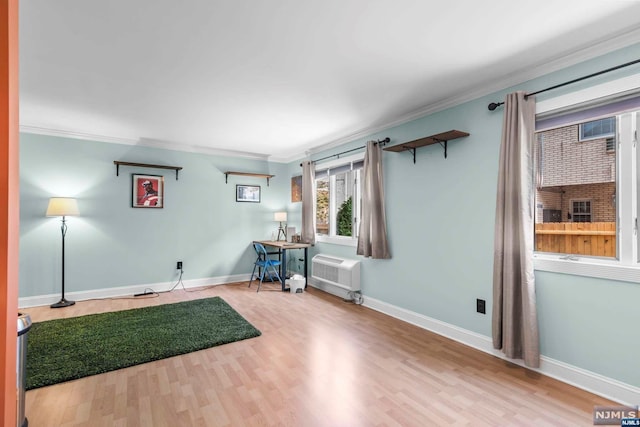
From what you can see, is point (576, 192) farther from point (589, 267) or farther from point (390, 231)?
point (390, 231)

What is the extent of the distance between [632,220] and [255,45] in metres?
2.86

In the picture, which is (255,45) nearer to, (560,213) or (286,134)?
(286,134)

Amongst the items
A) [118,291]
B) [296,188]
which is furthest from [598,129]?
[118,291]

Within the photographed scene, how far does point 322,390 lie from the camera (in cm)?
212

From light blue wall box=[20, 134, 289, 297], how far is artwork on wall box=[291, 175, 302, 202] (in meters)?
0.58

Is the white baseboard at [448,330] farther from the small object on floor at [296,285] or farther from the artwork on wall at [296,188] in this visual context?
the artwork on wall at [296,188]

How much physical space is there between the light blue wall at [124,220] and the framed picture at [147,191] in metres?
0.08

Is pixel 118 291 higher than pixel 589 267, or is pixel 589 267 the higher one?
pixel 589 267

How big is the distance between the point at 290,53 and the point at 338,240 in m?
3.00

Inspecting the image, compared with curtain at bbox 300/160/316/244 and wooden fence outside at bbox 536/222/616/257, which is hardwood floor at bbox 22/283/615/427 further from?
curtain at bbox 300/160/316/244

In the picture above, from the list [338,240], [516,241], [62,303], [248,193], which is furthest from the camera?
[248,193]

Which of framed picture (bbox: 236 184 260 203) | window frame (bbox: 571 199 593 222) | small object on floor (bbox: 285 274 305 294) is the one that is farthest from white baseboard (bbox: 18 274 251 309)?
window frame (bbox: 571 199 593 222)

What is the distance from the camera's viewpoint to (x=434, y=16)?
6.01ft

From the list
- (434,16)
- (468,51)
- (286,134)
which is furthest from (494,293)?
(286,134)
